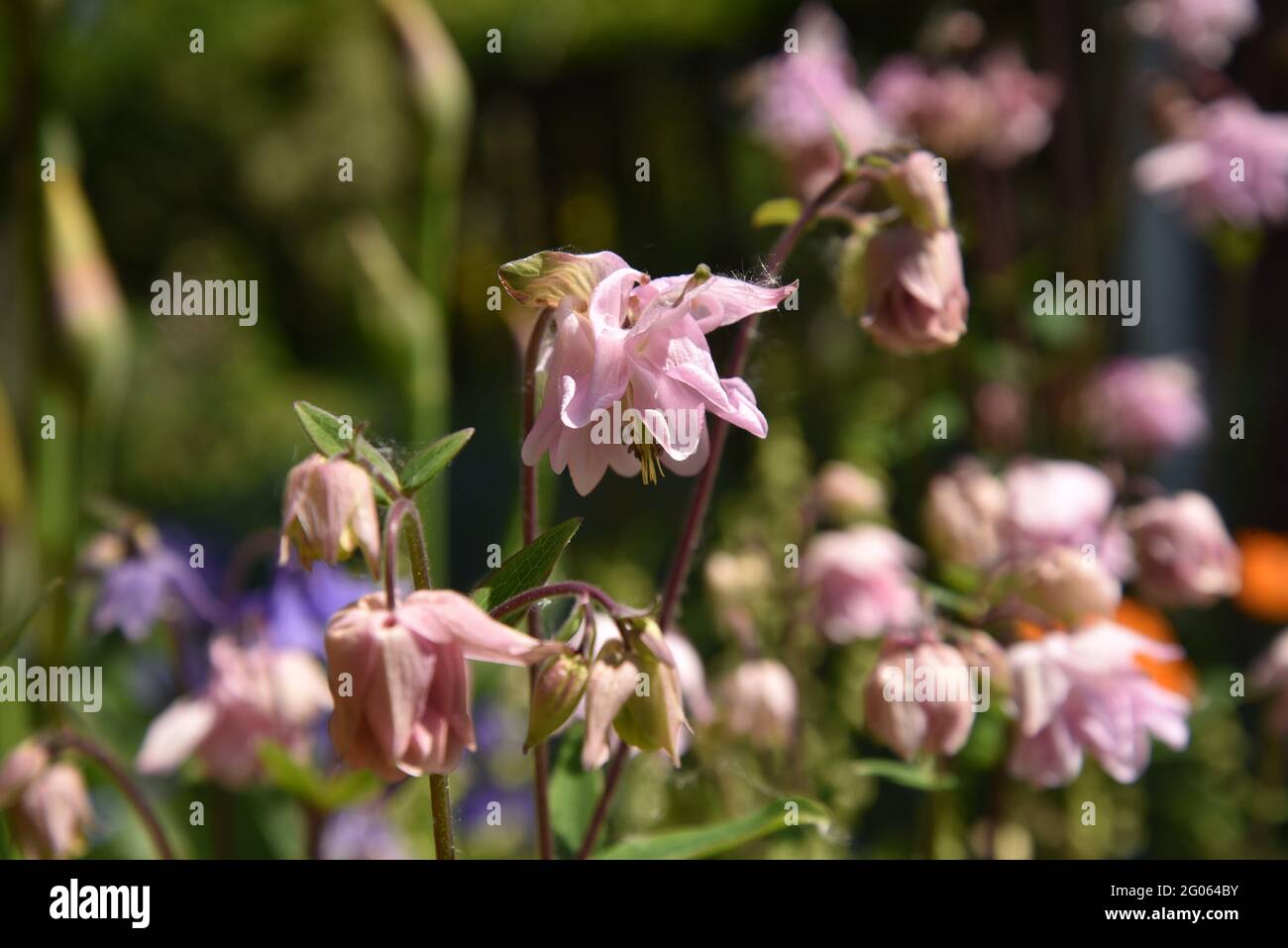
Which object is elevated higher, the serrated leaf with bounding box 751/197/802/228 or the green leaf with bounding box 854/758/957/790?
the serrated leaf with bounding box 751/197/802/228

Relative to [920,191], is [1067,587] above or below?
below

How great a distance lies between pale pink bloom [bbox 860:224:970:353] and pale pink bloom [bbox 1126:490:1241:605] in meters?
0.34

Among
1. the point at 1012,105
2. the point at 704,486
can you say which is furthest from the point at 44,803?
the point at 1012,105

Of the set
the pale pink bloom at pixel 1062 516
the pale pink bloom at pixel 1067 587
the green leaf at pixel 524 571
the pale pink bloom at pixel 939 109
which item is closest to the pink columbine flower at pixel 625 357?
the green leaf at pixel 524 571

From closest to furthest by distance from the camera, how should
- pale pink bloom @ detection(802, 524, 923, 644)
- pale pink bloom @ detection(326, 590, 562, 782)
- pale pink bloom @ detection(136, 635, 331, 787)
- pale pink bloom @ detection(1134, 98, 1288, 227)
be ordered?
1. pale pink bloom @ detection(326, 590, 562, 782)
2. pale pink bloom @ detection(136, 635, 331, 787)
3. pale pink bloom @ detection(802, 524, 923, 644)
4. pale pink bloom @ detection(1134, 98, 1288, 227)

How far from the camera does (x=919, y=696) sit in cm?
77

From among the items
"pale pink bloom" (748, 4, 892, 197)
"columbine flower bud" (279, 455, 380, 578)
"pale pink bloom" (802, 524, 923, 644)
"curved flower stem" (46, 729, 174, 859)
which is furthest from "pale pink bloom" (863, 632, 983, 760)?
"pale pink bloom" (748, 4, 892, 197)

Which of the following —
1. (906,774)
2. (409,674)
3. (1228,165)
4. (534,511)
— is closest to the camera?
(409,674)

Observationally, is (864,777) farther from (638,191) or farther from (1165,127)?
(638,191)

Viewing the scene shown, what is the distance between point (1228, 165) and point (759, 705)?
2.74 feet

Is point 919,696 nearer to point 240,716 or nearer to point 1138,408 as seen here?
point 240,716

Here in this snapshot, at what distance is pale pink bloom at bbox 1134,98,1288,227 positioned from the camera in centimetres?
138

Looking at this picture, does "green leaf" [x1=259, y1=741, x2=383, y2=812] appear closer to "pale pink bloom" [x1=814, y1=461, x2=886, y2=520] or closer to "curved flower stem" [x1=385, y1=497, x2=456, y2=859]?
"curved flower stem" [x1=385, y1=497, x2=456, y2=859]
